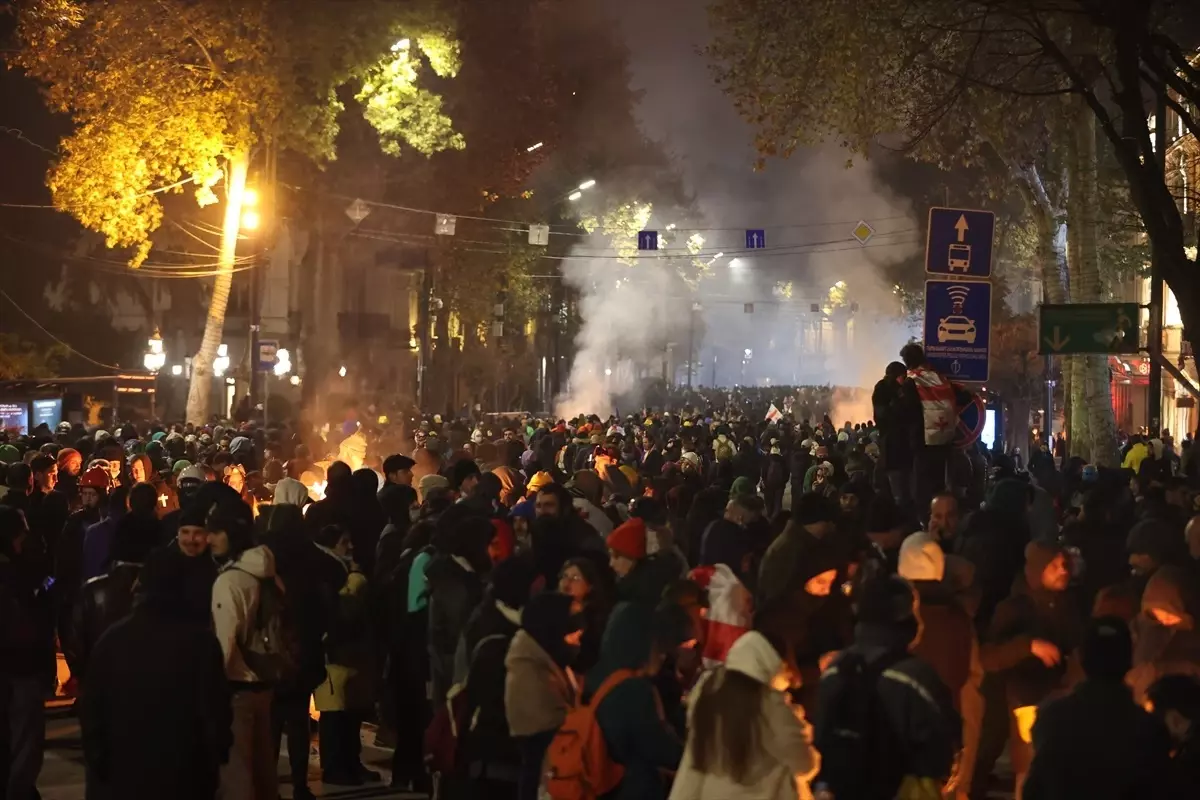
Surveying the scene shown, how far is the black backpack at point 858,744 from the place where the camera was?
5.41m

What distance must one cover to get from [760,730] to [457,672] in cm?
247

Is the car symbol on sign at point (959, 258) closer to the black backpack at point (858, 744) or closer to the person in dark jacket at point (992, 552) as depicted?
the person in dark jacket at point (992, 552)

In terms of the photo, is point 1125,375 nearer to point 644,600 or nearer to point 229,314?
point 229,314

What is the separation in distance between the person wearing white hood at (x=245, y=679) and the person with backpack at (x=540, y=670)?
2.06 meters

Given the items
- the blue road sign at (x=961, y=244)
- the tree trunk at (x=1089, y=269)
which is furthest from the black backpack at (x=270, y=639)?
the tree trunk at (x=1089, y=269)

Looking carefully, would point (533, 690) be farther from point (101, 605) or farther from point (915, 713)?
point (101, 605)

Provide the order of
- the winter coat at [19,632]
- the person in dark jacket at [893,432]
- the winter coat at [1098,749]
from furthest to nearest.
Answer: the person in dark jacket at [893,432], the winter coat at [19,632], the winter coat at [1098,749]

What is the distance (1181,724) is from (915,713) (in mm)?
911

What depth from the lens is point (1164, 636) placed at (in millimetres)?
6906

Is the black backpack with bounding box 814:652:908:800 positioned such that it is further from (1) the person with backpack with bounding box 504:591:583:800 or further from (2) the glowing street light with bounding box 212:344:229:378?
(2) the glowing street light with bounding box 212:344:229:378

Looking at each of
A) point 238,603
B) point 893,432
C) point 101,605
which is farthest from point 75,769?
point 893,432


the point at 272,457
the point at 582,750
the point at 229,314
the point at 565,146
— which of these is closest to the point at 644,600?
the point at 582,750

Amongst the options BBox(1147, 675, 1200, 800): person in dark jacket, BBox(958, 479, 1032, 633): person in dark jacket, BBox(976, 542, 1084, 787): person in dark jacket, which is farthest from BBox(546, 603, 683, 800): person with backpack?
BBox(958, 479, 1032, 633): person in dark jacket

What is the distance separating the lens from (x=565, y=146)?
60.3 m
